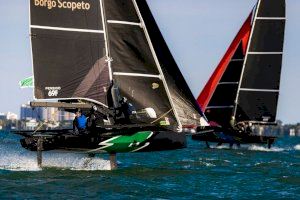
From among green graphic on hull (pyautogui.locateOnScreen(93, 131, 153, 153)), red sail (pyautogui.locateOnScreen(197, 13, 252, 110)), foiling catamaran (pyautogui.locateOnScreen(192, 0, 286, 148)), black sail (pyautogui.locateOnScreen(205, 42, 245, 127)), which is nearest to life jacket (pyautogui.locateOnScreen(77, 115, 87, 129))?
green graphic on hull (pyautogui.locateOnScreen(93, 131, 153, 153))

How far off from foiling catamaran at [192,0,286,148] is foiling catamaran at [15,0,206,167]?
22319 mm

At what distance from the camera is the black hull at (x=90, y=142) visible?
27328 mm

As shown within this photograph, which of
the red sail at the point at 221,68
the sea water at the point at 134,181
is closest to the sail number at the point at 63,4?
the sea water at the point at 134,181

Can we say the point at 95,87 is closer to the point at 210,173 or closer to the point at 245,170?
the point at 210,173

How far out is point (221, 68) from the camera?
5497 centimetres

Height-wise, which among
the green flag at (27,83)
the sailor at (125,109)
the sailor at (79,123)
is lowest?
the sailor at (79,123)

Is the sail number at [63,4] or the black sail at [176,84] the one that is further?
the black sail at [176,84]

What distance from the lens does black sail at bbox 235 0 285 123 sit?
52.0 meters

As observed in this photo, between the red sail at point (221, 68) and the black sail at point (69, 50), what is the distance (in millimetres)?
26394

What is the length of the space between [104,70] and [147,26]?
231 cm

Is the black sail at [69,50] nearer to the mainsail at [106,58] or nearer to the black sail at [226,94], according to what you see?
the mainsail at [106,58]

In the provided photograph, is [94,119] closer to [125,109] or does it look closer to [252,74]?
[125,109]

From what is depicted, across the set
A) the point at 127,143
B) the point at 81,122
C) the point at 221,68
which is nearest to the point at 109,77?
the point at 81,122

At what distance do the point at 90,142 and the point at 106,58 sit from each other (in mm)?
3347
